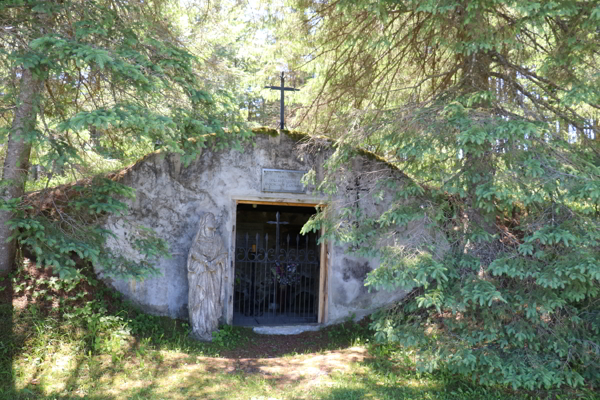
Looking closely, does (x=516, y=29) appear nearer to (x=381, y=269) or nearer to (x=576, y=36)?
(x=576, y=36)

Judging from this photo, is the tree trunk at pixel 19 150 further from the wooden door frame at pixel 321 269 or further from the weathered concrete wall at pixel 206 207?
the wooden door frame at pixel 321 269

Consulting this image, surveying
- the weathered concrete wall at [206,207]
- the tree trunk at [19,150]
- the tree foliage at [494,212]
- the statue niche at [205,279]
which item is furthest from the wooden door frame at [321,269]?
the tree trunk at [19,150]

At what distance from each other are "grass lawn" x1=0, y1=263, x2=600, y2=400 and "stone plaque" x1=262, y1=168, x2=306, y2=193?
7.30 feet

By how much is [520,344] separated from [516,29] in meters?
3.33

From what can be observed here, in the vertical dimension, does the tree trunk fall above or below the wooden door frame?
above

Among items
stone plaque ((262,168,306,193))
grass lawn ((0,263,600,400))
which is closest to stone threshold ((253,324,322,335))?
grass lawn ((0,263,600,400))

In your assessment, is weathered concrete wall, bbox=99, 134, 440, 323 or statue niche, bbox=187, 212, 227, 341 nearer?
statue niche, bbox=187, 212, 227, 341

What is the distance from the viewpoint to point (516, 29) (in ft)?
16.3

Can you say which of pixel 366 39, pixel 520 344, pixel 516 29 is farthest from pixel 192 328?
pixel 516 29

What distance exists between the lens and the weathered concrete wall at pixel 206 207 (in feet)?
21.2

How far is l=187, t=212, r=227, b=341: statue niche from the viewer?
245 inches

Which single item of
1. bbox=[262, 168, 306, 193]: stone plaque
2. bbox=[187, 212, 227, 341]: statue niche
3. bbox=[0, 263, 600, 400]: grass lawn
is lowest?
bbox=[0, 263, 600, 400]: grass lawn

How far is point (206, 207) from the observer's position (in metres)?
6.75

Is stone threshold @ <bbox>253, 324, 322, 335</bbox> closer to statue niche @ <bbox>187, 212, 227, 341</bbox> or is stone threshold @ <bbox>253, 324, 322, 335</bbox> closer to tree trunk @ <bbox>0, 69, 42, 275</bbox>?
statue niche @ <bbox>187, 212, 227, 341</bbox>
